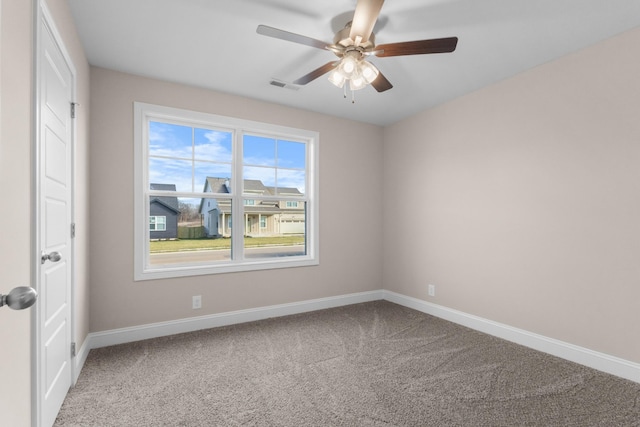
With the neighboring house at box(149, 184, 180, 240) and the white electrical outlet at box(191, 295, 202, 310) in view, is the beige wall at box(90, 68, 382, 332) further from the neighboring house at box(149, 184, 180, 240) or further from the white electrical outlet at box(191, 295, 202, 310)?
the neighboring house at box(149, 184, 180, 240)

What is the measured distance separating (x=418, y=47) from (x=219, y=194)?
247cm

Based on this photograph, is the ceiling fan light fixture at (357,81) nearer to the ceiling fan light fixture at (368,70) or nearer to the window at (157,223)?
the ceiling fan light fixture at (368,70)

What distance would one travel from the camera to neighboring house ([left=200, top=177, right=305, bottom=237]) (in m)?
3.57

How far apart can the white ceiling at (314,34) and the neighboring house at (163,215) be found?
120cm

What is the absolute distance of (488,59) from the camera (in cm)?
276

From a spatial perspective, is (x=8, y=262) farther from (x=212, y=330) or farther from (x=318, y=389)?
(x=212, y=330)

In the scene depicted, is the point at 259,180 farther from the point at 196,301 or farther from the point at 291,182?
the point at 196,301

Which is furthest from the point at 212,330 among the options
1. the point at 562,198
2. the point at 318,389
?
the point at 562,198

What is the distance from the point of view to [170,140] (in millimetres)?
3348

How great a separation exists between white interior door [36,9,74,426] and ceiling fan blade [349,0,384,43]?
160 cm

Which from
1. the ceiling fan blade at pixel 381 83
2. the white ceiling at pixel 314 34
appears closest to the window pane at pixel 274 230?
the white ceiling at pixel 314 34

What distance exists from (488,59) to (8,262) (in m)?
3.42

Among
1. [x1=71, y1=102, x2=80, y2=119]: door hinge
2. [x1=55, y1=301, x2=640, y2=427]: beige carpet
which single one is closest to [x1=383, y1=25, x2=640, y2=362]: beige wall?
[x1=55, y1=301, x2=640, y2=427]: beige carpet

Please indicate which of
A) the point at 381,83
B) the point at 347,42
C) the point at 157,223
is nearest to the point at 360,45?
the point at 347,42
